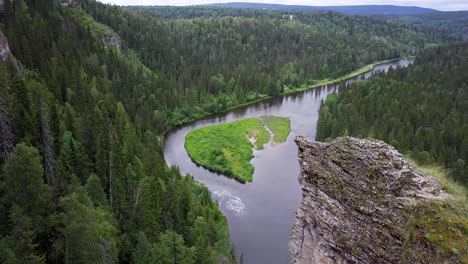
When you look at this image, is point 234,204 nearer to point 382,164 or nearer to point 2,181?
point 2,181

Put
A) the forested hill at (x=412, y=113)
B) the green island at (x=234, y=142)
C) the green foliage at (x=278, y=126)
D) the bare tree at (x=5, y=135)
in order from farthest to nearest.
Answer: the green foliage at (x=278, y=126) → the forested hill at (x=412, y=113) → the green island at (x=234, y=142) → the bare tree at (x=5, y=135)

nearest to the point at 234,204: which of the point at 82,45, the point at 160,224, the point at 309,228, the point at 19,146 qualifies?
Answer: the point at 160,224

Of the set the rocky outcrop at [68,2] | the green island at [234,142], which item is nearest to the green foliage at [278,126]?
the green island at [234,142]

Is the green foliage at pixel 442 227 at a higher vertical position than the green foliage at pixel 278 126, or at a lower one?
higher

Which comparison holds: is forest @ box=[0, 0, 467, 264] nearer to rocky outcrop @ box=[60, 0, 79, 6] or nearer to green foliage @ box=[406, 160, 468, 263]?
green foliage @ box=[406, 160, 468, 263]

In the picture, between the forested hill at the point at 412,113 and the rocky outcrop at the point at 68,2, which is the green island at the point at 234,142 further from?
the rocky outcrop at the point at 68,2

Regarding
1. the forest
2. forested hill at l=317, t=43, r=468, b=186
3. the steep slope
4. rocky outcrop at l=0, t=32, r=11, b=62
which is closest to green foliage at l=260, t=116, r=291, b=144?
forested hill at l=317, t=43, r=468, b=186
